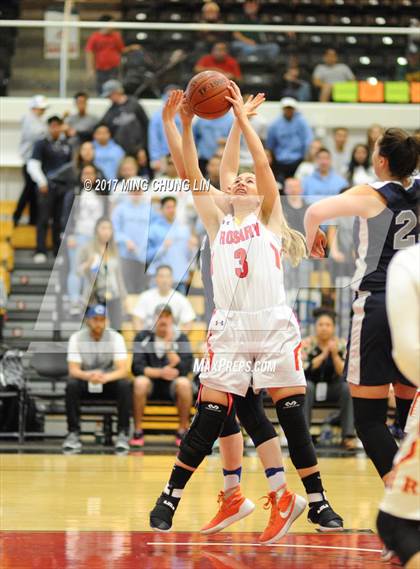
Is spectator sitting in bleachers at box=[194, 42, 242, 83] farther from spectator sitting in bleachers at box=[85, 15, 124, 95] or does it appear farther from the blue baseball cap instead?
the blue baseball cap

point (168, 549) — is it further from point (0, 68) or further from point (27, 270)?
point (0, 68)

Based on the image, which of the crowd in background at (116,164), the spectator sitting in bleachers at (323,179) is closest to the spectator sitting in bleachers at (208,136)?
the crowd in background at (116,164)

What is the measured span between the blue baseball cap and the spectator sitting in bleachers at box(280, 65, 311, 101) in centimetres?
636

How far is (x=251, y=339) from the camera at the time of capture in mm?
5297

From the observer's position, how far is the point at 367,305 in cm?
494

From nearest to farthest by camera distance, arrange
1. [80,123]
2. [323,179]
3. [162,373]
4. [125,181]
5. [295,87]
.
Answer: [125,181]
[162,373]
[323,179]
[80,123]
[295,87]

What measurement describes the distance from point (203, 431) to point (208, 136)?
27.9ft

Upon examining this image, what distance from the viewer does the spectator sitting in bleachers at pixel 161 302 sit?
27.5ft

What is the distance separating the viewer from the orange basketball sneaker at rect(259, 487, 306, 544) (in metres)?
5.21

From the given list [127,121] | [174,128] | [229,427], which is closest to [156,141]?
[127,121]

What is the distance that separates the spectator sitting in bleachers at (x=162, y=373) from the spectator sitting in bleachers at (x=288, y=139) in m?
4.21

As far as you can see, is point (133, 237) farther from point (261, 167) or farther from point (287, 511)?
point (287, 511)

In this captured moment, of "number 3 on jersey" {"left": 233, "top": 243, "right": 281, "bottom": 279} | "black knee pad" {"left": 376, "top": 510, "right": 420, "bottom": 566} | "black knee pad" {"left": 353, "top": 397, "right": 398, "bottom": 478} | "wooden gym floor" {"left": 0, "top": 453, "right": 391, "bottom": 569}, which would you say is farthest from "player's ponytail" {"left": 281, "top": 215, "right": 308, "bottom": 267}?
"black knee pad" {"left": 376, "top": 510, "right": 420, "bottom": 566}

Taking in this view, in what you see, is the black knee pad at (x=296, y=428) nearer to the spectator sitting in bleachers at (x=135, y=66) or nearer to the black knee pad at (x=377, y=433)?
the black knee pad at (x=377, y=433)
